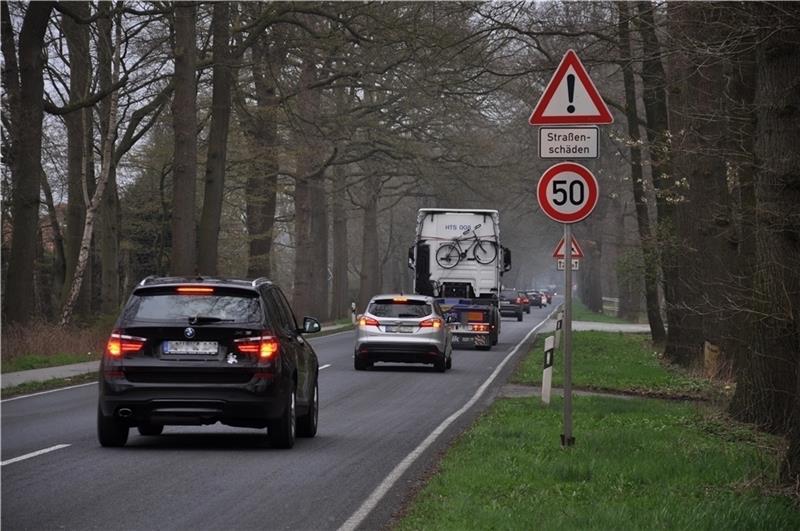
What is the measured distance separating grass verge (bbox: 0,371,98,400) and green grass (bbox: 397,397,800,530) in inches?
356

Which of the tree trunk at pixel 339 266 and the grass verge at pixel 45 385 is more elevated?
the tree trunk at pixel 339 266

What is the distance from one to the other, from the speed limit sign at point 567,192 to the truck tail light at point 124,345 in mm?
4115

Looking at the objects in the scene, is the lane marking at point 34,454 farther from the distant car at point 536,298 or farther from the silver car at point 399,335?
the distant car at point 536,298

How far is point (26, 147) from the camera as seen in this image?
3023cm

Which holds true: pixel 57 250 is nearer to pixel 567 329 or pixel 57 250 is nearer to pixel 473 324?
pixel 473 324

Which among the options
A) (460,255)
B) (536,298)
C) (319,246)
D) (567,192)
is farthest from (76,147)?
(536,298)

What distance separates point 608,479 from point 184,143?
23.1 m

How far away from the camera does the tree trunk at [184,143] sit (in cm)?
3262

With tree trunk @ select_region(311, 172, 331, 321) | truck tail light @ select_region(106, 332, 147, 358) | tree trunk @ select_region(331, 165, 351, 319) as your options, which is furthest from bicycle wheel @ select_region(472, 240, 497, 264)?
truck tail light @ select_region(106, 332, 147, 358)

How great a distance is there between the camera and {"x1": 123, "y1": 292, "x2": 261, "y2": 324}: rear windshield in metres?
13.7

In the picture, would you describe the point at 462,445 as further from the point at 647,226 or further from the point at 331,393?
the point at 647,226

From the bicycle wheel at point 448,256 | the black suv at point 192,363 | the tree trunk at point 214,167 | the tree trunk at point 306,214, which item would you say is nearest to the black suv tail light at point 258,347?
the black suv at point 192,363

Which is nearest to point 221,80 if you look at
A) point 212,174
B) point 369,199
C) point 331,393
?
point 212,174

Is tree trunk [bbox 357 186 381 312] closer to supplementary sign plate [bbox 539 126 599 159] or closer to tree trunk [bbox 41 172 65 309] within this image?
tree trunk [bbox 41 172 65 309]
